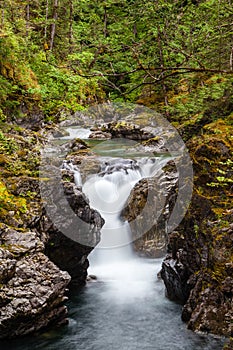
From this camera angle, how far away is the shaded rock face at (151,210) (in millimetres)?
11391

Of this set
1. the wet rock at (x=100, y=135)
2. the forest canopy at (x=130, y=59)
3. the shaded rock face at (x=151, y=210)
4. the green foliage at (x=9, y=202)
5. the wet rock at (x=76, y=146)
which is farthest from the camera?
the wet rock at (x=100, y=135)

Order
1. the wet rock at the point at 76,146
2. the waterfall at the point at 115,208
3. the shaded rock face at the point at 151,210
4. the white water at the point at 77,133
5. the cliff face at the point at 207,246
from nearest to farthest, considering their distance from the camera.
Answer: the cliff face at the point at 207,246, the waterfall at the point at 115,208, the shaded rock face at the point at 151,210, the wet rock at the point at 76,146, the white water at the point at 77,133

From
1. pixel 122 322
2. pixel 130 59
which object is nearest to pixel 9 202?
pixel 122 322

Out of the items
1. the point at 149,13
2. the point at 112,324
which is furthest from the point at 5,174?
the point at 149,13

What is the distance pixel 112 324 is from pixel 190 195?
3.13 meters

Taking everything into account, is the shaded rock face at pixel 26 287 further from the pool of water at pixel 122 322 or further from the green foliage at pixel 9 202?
the green foliage at pixel 9 202

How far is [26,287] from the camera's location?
5992 mm

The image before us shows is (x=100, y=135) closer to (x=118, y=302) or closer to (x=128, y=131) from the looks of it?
(x=128, y=131)

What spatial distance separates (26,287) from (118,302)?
284cm

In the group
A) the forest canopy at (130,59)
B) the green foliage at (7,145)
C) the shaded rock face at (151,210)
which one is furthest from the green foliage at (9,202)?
the shaded rock face at (151,210)

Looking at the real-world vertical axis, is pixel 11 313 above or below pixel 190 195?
below

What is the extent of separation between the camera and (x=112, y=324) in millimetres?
7012

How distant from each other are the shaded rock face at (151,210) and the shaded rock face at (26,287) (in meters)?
5.16

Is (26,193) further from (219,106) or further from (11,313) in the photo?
(219,106)
